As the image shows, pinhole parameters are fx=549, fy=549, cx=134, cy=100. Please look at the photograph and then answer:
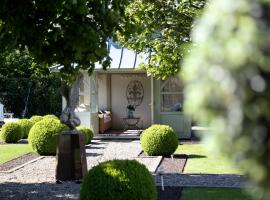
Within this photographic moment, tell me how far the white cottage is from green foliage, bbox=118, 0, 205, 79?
715 centimetres

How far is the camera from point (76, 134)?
11312 mm

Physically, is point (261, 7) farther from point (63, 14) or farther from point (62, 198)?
point (62, 198)

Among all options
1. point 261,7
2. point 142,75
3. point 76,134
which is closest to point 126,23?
point 76,134

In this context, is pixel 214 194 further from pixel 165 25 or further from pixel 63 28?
pixel 63 28

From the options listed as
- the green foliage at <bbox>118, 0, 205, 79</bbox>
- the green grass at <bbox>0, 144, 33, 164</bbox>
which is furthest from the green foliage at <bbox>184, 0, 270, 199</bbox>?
the green grass at <bbox>0, 144, 33, 164</bbox>

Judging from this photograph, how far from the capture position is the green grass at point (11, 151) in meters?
16.1

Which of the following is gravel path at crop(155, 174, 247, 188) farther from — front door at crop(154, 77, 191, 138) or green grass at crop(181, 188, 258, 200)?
front door at crop(154, 77, 191, 138)

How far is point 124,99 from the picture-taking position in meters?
25.9

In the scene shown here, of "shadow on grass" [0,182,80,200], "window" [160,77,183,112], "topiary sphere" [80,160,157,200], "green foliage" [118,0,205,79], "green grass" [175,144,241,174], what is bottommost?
"shadow on grass" [0,182,80,200]

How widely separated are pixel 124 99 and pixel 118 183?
18.9 meters

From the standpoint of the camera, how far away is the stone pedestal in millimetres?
11227

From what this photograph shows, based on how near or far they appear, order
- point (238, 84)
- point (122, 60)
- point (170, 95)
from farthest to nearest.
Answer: point (122, 60), point (170, 95), point (238, 84)

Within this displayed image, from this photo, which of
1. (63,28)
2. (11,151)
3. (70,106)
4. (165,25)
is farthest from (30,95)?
(63,28)

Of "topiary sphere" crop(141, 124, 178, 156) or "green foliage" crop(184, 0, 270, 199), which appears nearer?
"green foliage" crop(184, 0, 270, 199)
